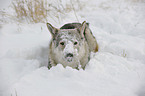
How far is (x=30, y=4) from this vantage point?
423cm

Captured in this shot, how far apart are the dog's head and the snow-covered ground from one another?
0.76ft

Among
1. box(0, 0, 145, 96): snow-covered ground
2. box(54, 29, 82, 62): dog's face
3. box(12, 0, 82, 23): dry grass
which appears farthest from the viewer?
box(12, 0, 82, 23): dry grass

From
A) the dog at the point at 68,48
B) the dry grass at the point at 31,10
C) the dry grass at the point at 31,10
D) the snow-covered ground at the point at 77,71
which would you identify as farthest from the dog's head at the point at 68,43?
the dry grass at the point at 31,10

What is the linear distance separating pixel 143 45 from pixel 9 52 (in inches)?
115

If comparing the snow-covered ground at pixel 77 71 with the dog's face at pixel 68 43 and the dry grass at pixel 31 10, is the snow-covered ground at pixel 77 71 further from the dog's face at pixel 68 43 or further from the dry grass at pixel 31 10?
the dry grass at pixel 31 10

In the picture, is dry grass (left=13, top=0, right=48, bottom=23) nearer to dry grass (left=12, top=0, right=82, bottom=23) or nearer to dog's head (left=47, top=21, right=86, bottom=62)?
dry grass (left=12, top=0, right=82, bottom=23)

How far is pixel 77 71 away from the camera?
1.96m

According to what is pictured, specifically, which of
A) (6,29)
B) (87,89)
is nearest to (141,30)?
(87,89)

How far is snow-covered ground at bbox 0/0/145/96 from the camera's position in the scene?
161cm

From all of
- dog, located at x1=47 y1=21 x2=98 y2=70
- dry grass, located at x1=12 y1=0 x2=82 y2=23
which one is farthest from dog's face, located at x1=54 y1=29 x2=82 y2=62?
dry grass, located at x1=12 y1=0 x2=82 y2=23

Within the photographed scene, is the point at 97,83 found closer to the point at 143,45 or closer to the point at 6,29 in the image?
the point at 143,45

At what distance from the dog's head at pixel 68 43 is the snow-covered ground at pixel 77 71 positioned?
0.23 m

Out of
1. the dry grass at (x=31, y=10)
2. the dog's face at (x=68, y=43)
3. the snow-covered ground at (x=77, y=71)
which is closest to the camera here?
the snow-covered ground at (x=77, y=71)

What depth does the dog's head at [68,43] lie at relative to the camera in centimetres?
205
